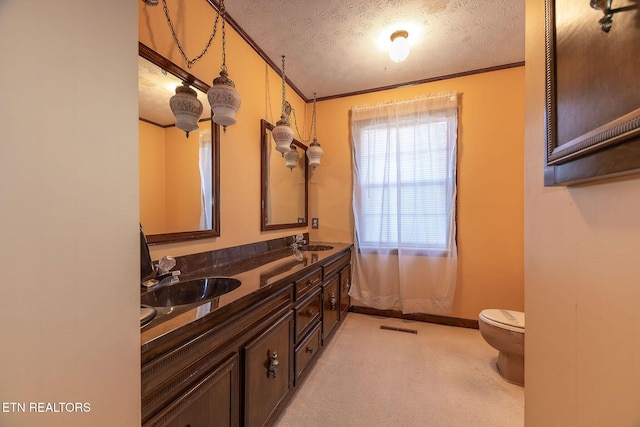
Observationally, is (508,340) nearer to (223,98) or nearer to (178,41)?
(223,98)

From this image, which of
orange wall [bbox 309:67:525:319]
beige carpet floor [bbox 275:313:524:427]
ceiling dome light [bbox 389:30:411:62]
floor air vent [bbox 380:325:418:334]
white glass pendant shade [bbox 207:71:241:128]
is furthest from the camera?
floor air vent [bbox 380:325:418:334]

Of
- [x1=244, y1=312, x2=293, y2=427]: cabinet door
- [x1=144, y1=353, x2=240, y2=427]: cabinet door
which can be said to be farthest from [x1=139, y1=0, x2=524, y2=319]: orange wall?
[x1=144, y1=353, x2=240, y2=427]: cabinet door

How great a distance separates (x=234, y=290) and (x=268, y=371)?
49cm

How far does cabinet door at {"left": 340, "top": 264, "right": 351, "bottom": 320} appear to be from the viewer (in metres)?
2.49

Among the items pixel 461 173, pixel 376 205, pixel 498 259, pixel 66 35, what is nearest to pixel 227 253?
pixel 66 35

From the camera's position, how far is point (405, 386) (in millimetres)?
1687

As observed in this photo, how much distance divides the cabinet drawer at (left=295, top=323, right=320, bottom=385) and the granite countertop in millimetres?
492

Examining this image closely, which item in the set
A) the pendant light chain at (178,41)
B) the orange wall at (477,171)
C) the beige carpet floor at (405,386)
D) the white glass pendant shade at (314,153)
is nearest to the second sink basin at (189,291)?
the orange wall at (477,171)

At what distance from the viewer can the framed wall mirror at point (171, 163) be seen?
125cm

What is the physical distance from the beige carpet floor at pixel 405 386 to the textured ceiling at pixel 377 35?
8.24 ft

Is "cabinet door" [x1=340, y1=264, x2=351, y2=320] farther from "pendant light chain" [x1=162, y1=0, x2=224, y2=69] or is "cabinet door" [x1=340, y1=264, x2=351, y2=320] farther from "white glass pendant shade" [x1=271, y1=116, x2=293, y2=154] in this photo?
"pendant light chain" [x1=162, y1=0, x2=224, y2=69]

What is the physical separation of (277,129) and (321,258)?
115 centimetres

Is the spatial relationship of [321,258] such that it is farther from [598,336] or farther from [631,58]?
[631,58]

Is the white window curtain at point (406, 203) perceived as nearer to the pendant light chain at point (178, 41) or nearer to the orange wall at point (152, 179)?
the pendant light chain at point (178, 41)
